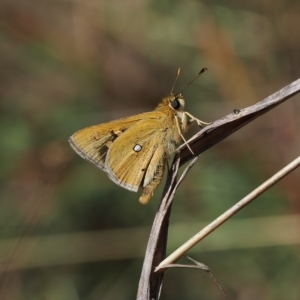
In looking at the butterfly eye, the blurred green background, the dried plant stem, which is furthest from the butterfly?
the dried plant stem

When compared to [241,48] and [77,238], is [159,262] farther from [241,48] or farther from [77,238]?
[241,48]

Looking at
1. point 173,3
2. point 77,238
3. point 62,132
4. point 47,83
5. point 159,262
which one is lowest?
point 159,262

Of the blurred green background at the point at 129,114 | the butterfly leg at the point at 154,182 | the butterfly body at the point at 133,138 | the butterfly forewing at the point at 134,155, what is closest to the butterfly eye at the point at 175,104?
the butterfly body at the point at 133,138

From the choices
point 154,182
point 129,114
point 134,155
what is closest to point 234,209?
point 154,182

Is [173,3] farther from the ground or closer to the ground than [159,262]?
farther from the ground

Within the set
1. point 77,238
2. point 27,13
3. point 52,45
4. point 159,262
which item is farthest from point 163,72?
point 159,262

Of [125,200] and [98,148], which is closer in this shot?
[98,148]

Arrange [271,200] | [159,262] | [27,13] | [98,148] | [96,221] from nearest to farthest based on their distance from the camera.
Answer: [159,262], [98,148], [271,200], [96,221], [27,13]
